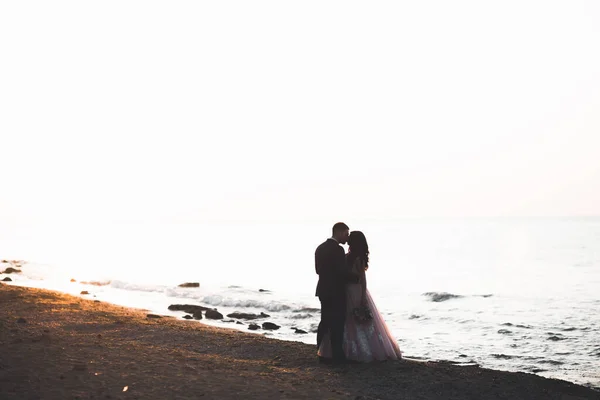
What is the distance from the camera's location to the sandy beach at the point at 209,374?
26.6 ft

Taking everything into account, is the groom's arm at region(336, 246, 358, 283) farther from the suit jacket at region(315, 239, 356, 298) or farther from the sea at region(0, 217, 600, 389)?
the sea at region(0, 217, 600, 389)

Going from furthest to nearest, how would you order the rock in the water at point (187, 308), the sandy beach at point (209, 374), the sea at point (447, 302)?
the rock in the water at point (187, 308) → the sea at point (447, 302) → the sandy beach at point (209, 374)

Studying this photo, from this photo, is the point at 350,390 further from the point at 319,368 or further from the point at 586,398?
the point at 586,398

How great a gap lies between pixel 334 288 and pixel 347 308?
0.55 meters

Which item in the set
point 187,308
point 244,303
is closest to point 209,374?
point 187,308

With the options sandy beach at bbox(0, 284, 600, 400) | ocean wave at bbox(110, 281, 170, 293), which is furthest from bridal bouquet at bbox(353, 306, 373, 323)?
ocean wave at bbox(110, 281, 170, 293)

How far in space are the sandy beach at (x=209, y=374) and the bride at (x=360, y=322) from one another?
0.33 metres

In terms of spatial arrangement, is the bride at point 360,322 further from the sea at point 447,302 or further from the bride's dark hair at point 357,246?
the sea at point 447,302

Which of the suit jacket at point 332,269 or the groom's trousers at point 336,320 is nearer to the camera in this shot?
the suit jacket at point 332,269

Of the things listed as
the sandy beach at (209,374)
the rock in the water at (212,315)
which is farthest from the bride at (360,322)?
the rock in the water at (212,315)

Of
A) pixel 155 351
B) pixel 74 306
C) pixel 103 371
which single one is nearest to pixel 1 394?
pixel 103 371

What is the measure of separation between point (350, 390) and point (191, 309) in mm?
15858

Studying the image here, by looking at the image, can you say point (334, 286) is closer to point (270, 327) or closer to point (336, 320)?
point (336, 320)

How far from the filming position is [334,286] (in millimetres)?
10719
